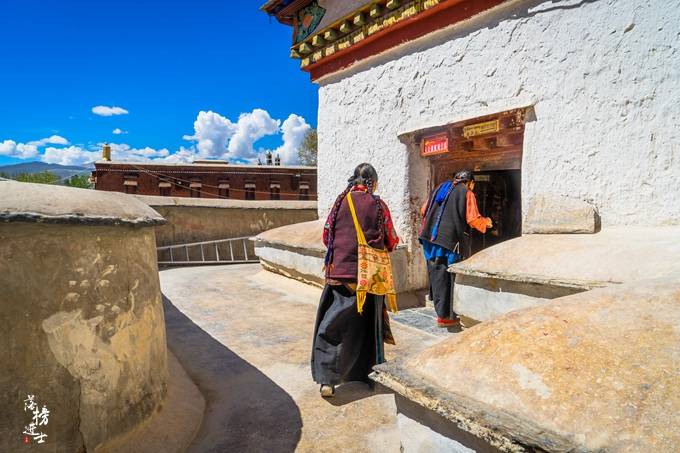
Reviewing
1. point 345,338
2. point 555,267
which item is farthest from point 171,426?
point 555,267

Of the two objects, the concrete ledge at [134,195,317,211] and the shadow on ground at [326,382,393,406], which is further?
the concrete ledge at [134,195,317,211]

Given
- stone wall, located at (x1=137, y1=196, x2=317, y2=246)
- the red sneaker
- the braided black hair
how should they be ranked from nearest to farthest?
the braided black hair, the red sneaker, stone wall, located at (x1=137, y1=196, x2=317, y2=246)

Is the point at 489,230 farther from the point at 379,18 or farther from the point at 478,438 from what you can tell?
the point at 478,438

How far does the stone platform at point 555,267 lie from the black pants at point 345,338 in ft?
3.09

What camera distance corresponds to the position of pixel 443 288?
4.22 m

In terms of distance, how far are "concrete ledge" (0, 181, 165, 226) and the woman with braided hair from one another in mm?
1268

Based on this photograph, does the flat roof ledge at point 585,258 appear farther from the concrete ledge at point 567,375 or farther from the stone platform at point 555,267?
the concrete ledge at point 567,375

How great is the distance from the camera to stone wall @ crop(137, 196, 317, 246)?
8.59m

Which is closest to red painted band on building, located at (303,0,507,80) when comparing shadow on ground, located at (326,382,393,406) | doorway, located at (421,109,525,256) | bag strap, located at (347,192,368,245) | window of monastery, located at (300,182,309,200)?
doorway, located at (421,109,525,256)

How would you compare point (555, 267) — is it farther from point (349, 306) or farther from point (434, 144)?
point (434, 144)

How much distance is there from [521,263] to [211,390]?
244 cm

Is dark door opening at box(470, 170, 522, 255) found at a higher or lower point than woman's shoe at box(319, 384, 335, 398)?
higher

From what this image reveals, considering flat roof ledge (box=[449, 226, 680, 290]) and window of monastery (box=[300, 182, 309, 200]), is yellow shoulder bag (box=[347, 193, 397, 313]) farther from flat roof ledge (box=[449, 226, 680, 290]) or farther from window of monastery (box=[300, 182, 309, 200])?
window of monastery (box=[300, 182, 309, 200])

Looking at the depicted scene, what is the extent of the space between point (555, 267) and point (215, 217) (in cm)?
741
